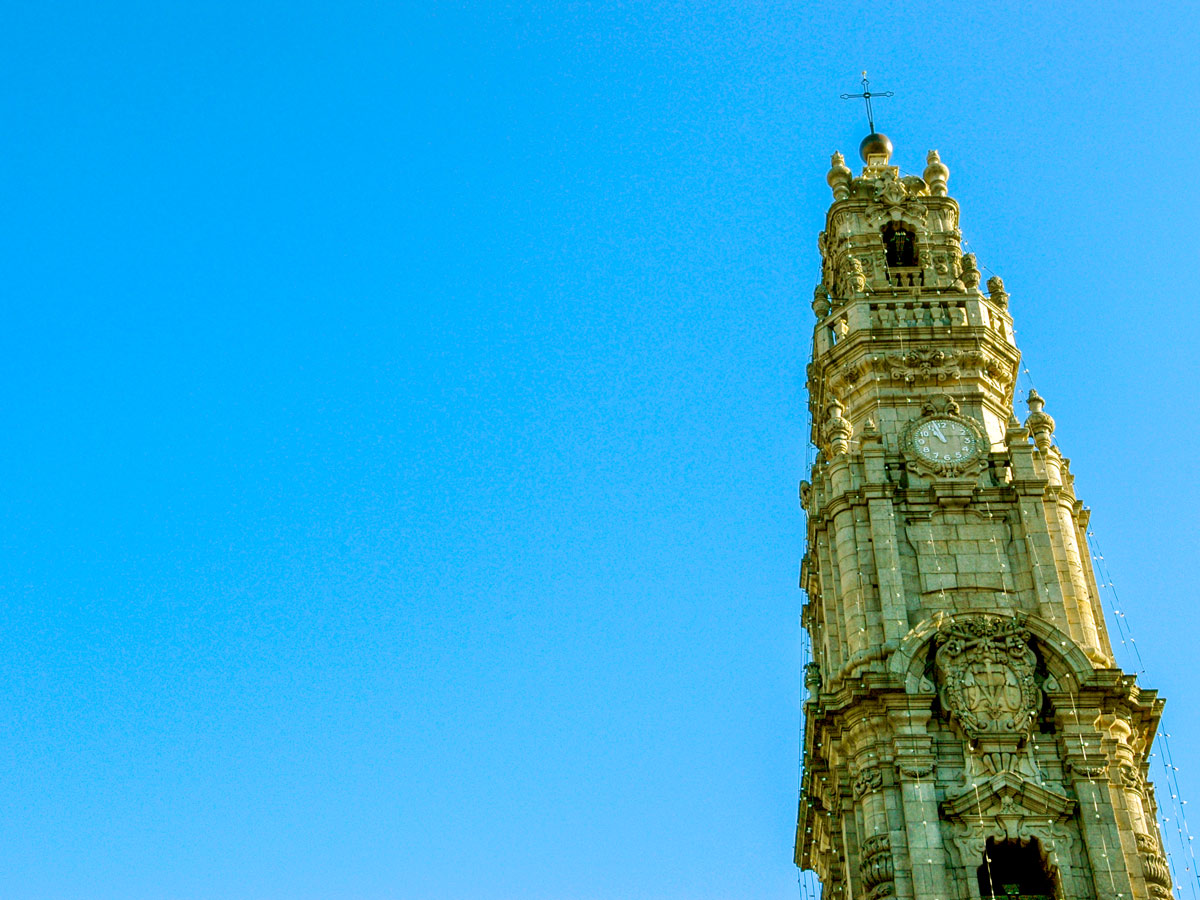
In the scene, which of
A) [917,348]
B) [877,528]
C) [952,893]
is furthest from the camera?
[917,348]

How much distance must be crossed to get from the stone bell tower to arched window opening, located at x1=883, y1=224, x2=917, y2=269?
0.86m

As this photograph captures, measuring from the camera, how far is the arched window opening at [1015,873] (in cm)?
4012

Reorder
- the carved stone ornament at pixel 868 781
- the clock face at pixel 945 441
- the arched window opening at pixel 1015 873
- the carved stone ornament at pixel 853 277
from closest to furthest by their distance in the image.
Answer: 1. the arched window opening at pixel 1015 873
2. the carved stone ornament at pixel 868 781
3. the clock face at pixel 945 441
4. the carved stone ornament at pixel 853 277

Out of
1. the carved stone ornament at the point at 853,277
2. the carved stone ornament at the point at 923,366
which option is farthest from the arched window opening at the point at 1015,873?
the carved stone ornament at the point at 853,277

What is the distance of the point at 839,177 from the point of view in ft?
Result: 189

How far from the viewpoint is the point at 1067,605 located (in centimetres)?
4425

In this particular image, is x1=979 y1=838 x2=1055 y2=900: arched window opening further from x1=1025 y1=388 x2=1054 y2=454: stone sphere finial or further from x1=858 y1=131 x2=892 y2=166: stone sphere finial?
x1=858 y1=131 x2=892 y2=166: stone sphere finial

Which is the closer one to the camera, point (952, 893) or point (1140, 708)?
point (952, 893)

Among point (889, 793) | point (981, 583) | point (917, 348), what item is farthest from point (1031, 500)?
point (889, 793)

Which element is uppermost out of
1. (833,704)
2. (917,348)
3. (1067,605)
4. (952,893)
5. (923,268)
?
(923,268)

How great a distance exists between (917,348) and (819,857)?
1491 cm

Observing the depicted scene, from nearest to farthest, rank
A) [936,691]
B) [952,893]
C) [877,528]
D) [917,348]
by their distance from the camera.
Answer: [952,893], [936,691], [877,528], [917,348]

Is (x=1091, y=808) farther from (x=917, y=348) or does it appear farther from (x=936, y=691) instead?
(x=917, y=348)

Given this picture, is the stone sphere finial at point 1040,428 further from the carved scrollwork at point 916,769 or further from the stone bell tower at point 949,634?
the carved scrollwork at point 916,769
